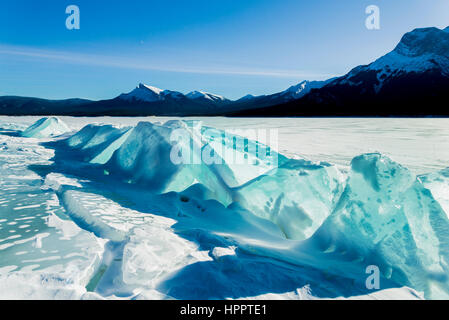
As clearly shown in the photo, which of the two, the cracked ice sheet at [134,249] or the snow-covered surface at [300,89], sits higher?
Answer: the snow-covered surface at [300,89]

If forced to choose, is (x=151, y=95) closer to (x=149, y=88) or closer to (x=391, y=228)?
(x=149, y=88)

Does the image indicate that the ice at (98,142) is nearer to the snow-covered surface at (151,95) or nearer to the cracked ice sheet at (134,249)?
the cracked ice sheet at (134,249)

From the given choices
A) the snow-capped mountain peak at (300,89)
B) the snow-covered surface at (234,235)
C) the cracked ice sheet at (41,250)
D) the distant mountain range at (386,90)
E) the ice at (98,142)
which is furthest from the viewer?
the snow-capped mountain peak at (300,89)

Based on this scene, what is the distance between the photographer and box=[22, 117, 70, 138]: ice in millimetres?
10602

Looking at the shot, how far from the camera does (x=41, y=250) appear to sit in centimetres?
196

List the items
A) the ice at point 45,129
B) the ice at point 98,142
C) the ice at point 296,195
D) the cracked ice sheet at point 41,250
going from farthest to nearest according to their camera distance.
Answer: the ice at point 45,129 → the ice at point 98,142 → the ice at point 296,195 → the cracked ice sheet at point 41,250

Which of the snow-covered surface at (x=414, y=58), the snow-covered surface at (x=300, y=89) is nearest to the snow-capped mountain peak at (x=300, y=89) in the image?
the snow-covered surface at (x=300, y=89)

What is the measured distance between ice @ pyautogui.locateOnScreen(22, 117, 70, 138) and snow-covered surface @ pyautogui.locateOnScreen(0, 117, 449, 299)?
330 inches

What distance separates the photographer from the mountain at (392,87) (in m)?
64.9

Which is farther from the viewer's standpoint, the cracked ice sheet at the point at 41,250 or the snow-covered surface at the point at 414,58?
the snow-covered surface at the point at 414,58

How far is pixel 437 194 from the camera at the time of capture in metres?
2.56

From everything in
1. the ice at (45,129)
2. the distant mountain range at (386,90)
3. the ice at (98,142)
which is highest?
the distant mountain range at (386,90)

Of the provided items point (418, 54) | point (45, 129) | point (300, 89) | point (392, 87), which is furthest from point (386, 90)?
point (45, 129)
